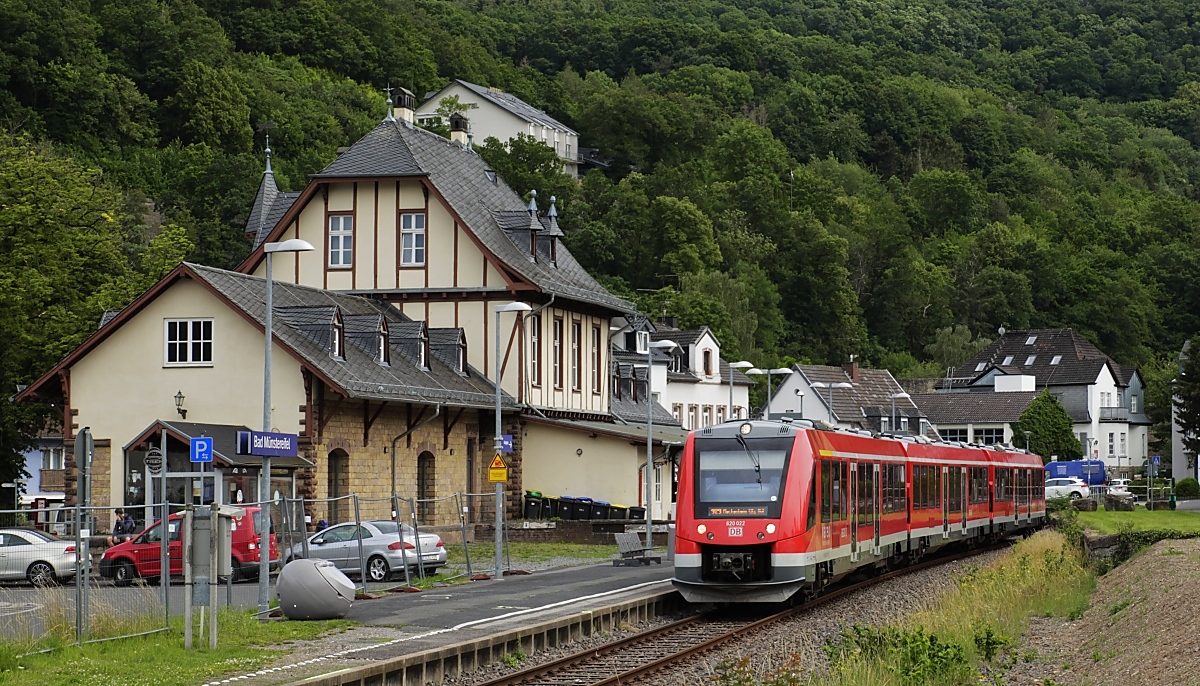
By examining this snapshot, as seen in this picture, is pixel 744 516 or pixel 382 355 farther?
pixel 382 355

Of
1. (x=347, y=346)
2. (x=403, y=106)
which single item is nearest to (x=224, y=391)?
(x=347, y=346)

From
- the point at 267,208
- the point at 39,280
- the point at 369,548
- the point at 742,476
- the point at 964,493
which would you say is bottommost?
the point at 369,548

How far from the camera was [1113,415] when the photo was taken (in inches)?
4158

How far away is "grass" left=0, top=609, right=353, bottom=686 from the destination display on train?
21.4 ft

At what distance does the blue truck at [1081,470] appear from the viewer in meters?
90.6

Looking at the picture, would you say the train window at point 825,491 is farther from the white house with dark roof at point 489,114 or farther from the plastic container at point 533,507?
the white house with dark roof at point 489,114

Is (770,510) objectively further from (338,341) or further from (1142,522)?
(1142,522)

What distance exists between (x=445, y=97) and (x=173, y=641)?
4046 inches

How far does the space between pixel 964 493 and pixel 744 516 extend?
16727mm

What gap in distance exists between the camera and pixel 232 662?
17.8m

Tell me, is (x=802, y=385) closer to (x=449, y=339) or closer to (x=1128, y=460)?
(x=1128, y=460)

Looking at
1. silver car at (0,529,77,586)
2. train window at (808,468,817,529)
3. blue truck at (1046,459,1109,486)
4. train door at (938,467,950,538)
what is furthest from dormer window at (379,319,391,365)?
blue truck at (1046,459,1109,486)

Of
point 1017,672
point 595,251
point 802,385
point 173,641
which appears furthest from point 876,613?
point 595,251

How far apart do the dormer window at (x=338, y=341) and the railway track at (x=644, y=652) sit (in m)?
15.8
